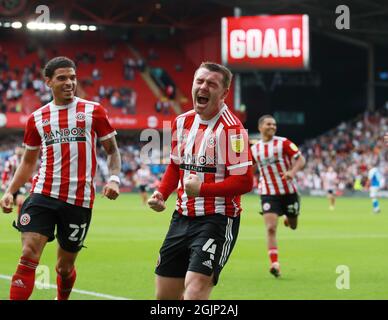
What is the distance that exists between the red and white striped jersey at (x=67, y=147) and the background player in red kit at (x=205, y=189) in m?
1.50

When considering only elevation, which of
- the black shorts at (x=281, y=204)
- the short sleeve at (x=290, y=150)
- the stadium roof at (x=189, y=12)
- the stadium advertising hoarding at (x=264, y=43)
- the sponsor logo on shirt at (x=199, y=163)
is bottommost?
the black shorts at (x=281, y=204)

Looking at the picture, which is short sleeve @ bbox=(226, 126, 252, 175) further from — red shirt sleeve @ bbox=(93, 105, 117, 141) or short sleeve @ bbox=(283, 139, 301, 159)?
short sleeve @ bbox=(283, 139, 301, 159)

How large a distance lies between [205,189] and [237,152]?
412 mm

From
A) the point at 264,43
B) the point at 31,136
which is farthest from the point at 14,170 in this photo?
the point at 264,43

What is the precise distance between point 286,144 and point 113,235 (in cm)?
765

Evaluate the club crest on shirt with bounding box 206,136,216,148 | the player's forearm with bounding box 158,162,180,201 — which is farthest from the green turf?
the club crest on shirt with bounding box 206,136,216,148

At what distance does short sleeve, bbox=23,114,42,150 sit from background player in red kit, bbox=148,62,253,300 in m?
1.90

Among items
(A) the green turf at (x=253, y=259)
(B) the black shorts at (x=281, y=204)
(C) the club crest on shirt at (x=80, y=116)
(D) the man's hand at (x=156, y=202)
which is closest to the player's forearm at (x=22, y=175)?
(C) the club crest on shirt at (x=80, y=116)

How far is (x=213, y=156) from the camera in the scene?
7609 millimetres

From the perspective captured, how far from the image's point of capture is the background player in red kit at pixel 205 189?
7.38m

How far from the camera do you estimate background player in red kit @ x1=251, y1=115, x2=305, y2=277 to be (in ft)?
46.8

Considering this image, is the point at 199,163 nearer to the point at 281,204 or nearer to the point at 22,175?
the point at 22,175

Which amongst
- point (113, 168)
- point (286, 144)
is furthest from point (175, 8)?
point (113, 168)

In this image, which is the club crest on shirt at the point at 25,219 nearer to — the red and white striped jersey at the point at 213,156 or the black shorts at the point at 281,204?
the red and white striped jersey at the point at 213,156
